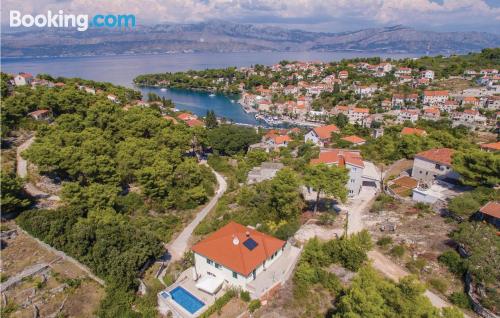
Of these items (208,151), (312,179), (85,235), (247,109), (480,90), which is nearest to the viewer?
(85,235)

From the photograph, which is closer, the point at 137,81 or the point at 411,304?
the point at 411,304

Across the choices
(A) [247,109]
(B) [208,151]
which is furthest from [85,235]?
(A) [247,109]

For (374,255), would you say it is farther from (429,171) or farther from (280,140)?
(280,140)

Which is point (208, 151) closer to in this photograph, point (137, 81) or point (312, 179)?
point (312, 179)

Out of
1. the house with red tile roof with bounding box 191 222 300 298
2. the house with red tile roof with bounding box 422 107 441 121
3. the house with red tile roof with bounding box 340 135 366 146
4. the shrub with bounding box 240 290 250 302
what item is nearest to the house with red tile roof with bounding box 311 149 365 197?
the house with red tile roof with bounding box 191 222 300 298

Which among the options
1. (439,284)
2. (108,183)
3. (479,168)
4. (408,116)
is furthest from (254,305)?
(408,116)

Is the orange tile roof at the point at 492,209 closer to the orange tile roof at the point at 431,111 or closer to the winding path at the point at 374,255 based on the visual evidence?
the winding path at the point at 374,255

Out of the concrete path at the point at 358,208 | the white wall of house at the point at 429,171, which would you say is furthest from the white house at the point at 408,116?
the concrete path at the point at 358,208
